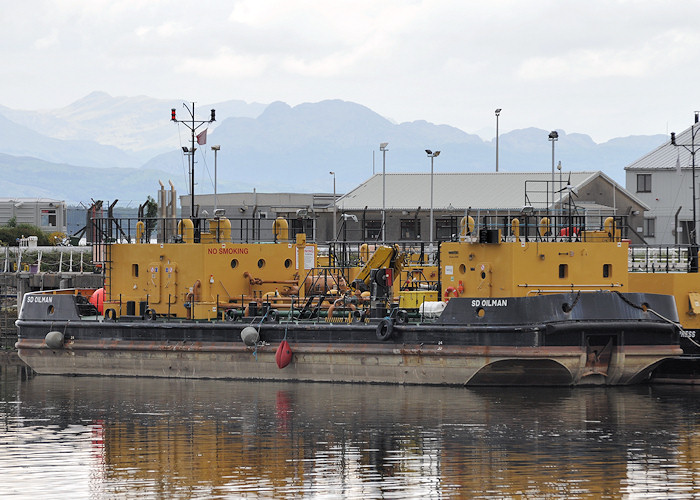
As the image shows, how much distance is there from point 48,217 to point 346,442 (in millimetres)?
64611

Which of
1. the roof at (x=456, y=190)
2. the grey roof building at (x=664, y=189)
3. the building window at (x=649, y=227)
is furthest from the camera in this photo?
the building window at (x=649, y=227)

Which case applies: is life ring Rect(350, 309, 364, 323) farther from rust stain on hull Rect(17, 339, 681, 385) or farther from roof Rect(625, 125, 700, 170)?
roof Rect(625, 125, 700, 170)

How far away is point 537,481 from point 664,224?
47065 mm

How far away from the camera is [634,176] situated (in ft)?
211

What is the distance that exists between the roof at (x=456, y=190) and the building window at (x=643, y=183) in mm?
3032

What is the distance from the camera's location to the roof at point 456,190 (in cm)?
5969

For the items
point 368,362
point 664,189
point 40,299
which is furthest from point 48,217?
point 368,362

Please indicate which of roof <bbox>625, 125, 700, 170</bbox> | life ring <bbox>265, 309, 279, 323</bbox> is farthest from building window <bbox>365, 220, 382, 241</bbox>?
life ring <bbox>265, 309, 279, 323</bbox>

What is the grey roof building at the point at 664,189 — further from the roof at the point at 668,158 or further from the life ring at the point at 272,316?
the life ring at the point at 272,316

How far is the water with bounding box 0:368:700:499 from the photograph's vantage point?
1667 cm

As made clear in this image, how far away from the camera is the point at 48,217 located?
267ft

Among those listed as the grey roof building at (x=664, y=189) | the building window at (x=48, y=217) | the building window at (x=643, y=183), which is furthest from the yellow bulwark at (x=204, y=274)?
the building window at (x=48, y=217)

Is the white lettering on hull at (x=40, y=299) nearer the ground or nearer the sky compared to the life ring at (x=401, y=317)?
nearer the sky

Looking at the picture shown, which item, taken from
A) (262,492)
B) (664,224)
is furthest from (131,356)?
(664,224)
